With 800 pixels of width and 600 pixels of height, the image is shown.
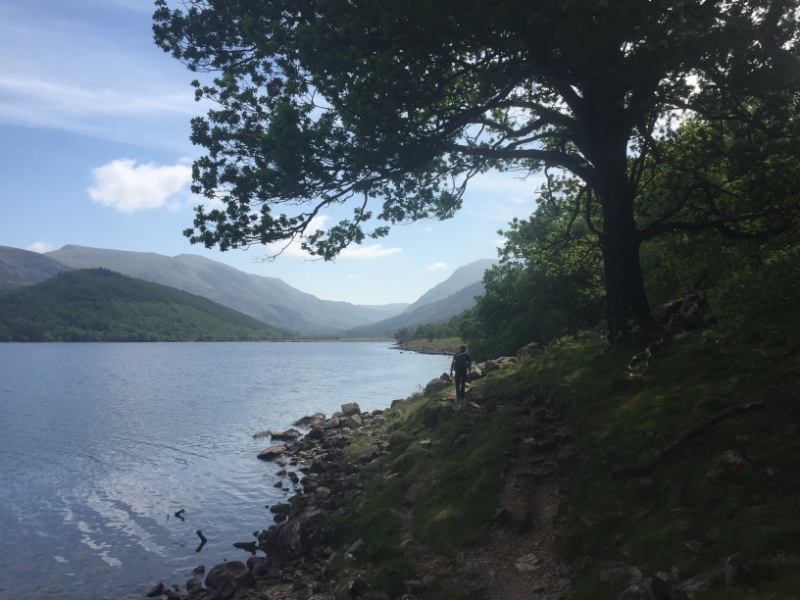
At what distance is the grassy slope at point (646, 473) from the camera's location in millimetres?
10602

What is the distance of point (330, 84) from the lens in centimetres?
1856

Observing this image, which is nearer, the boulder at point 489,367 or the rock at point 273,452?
the boulder at point 489,367

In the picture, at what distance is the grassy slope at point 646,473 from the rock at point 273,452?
14.1 m

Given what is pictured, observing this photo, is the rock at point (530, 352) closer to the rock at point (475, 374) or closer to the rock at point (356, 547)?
the rock at point (475, 374)

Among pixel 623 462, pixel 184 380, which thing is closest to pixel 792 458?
pixel 623 462

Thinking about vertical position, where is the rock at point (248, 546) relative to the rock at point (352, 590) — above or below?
below

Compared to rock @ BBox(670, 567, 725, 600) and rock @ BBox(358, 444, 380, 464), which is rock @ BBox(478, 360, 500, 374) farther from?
rock @ BBox(670, 567, 725, 600)

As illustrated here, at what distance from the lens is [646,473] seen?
550 inches

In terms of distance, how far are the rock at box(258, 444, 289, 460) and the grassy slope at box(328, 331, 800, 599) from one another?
14080 millimetres

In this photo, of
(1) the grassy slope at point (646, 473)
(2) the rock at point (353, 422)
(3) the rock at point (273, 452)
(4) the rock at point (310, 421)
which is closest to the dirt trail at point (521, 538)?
(1) the grassy slope at point (646, 473)

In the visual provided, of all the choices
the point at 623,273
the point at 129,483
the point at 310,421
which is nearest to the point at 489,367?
the point at 623,273

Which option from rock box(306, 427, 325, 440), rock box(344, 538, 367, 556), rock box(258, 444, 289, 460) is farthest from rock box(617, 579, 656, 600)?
rock box(306, 427, 325, 440)

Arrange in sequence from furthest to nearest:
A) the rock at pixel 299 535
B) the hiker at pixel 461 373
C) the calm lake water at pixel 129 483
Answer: the hiker at pixel 461 373 < the calm lake water at pixel 129 483 < the rock at pixel 299 535

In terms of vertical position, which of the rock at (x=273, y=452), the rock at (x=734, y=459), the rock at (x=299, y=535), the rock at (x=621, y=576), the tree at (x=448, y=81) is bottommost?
the rock at (x=273, y=452)
